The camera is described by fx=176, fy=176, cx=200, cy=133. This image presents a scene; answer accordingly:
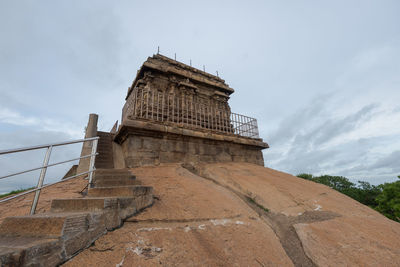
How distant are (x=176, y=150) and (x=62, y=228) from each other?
3999 mm

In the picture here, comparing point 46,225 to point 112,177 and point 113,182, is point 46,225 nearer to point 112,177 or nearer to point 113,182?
point 113,182

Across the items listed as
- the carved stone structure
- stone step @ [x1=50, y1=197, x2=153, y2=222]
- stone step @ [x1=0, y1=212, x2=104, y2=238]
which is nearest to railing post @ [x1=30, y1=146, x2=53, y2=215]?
stone step @ [x1=50, y1=197, x2=153, y2=222]

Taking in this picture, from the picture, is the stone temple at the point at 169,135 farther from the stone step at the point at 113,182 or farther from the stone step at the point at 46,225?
the stone step at the point at 46,225

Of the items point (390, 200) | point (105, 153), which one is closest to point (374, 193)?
point (390, 200)

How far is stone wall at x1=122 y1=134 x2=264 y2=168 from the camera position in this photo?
186 inches

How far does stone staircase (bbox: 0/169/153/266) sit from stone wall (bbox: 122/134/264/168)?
251 cm

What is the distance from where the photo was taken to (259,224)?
97.9 inches

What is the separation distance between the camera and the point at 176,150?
5.34 meters

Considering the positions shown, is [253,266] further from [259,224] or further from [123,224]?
[123,224]

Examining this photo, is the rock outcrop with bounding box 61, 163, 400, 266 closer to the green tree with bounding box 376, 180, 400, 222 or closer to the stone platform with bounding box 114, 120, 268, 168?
the stone platform with bounding box 114, 120, 268, 168

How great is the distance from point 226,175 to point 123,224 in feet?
9.52

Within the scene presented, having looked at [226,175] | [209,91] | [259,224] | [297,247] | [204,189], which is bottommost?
[297,247]

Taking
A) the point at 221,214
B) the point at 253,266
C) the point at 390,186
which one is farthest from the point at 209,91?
the point at 390,186

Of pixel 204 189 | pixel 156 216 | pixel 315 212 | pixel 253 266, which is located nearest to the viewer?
pixel 253 266
